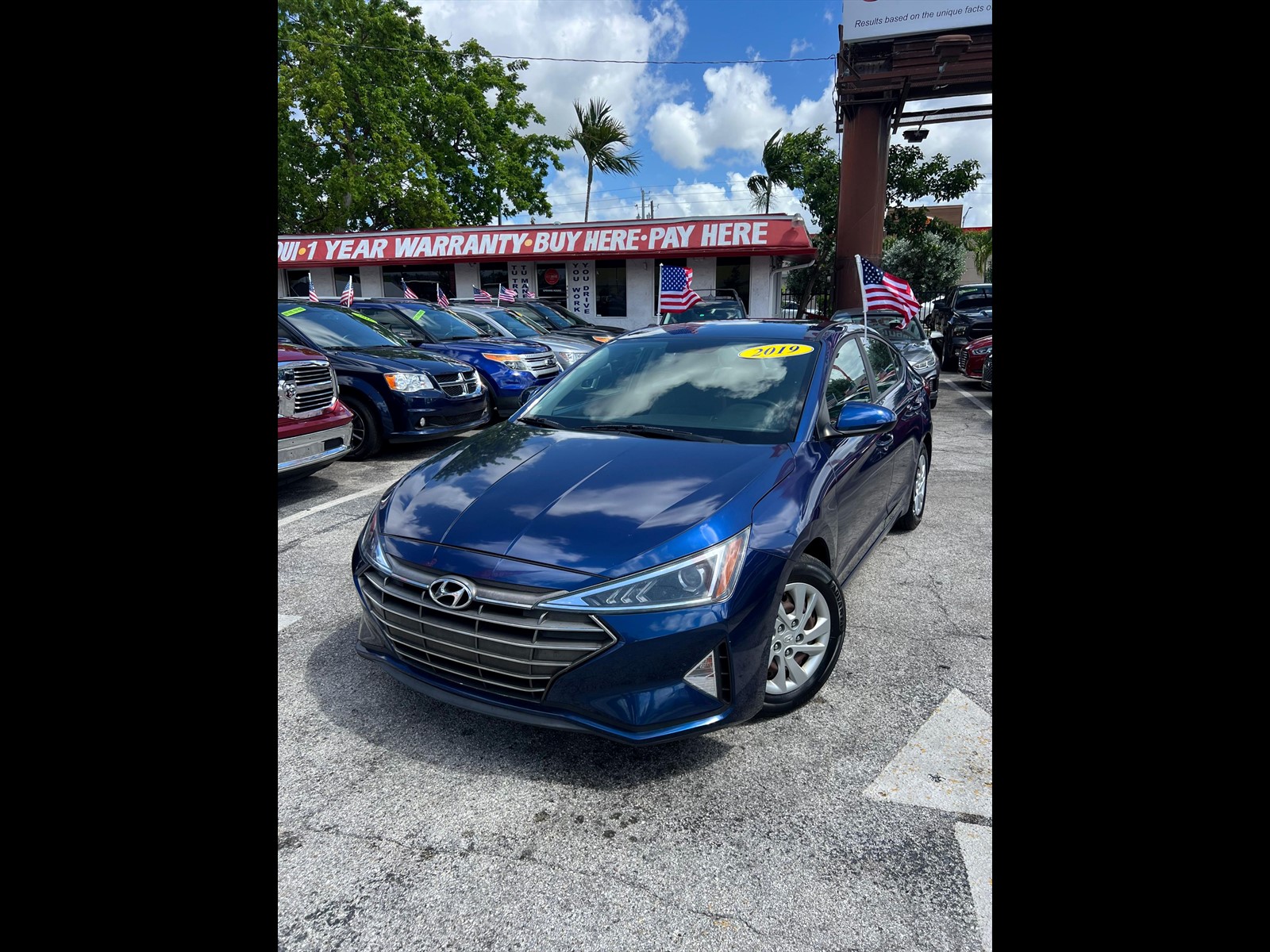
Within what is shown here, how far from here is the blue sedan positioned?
242 cm

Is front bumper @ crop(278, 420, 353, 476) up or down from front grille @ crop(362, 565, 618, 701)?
up

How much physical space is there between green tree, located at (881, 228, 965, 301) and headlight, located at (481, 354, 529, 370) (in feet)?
66.3

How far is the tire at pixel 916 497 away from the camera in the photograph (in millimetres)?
5277

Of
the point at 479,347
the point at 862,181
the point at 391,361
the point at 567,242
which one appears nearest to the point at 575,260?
the point at 567,242

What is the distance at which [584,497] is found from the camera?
9.39ft

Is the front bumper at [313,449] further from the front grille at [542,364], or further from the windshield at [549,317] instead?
the windshield at [549,317]

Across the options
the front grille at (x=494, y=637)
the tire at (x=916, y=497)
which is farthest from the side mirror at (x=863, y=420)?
the tire at (x=916, y=497)

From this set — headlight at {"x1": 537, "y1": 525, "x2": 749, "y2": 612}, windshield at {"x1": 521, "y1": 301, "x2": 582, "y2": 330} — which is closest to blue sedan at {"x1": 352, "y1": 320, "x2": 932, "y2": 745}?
headlight at {"x1": 537, "y1": 525, "x2": 749, "y2": 612}

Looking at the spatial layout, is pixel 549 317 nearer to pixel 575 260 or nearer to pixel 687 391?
pixel 575 260

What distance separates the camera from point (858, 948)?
189 centimetres

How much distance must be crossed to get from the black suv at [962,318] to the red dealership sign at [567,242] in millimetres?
3843

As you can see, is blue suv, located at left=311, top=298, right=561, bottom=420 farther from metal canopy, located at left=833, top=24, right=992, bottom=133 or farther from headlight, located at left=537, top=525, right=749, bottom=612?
metal canopy, located at left=833, top=24, right=992, bottom=133
